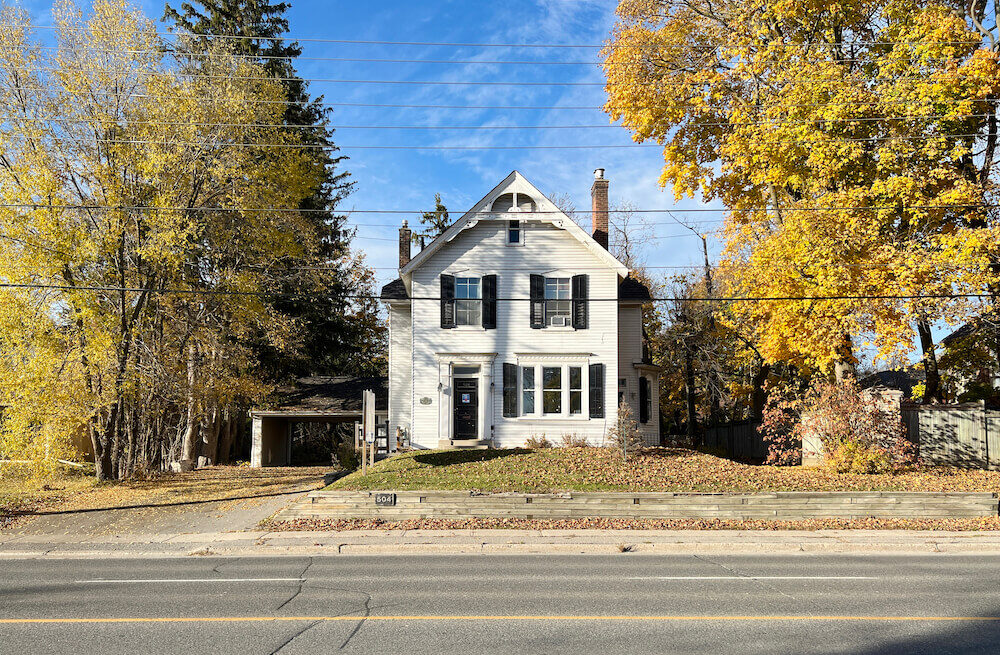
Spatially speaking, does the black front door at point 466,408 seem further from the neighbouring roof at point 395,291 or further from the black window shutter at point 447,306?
the neighbouring roof at point 395,291

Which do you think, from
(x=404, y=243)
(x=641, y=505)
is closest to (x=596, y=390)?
(x=641, y=505)

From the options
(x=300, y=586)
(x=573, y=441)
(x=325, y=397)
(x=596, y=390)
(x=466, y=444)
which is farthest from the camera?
(x=325, y=397)

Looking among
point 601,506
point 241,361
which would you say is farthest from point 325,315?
point 601,506

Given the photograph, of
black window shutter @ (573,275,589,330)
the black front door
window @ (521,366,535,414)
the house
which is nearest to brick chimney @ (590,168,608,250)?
the house

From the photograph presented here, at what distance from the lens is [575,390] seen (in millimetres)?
25078

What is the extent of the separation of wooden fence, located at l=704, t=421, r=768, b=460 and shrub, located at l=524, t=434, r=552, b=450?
1145 cm

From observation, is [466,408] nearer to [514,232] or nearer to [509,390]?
[509,390]

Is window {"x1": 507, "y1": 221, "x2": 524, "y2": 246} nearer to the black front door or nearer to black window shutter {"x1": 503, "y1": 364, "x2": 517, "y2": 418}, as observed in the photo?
black window shutter {"x1": 503, "y1": 364, "x2": 517, "y2": 418}

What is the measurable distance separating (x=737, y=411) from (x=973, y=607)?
37.8m

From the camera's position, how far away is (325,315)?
119 ft

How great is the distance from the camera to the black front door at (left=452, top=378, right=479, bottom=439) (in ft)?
82.4

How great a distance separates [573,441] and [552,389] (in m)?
1.98

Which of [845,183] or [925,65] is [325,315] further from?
[925,65]

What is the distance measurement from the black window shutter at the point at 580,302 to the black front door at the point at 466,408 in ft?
13.7
